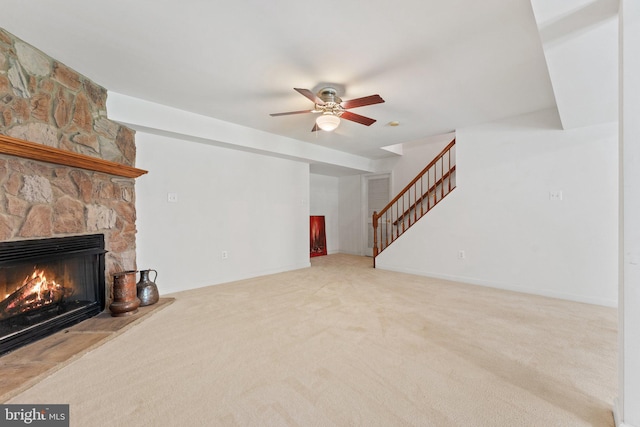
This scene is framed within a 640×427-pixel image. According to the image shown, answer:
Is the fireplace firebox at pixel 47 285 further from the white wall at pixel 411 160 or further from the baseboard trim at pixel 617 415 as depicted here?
the white wall at pixel 411 160

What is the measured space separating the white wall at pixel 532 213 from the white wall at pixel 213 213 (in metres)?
2.67

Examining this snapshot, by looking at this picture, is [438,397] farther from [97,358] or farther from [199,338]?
[97,358]

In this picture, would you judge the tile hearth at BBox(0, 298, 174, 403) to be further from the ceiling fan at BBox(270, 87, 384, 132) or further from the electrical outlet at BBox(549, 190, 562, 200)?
the electrical outlet at BBox(549, 190, 562, 200)

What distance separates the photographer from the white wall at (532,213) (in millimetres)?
3119

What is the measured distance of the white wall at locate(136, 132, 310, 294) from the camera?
11.5 feet

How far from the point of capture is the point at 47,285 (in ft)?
7.80

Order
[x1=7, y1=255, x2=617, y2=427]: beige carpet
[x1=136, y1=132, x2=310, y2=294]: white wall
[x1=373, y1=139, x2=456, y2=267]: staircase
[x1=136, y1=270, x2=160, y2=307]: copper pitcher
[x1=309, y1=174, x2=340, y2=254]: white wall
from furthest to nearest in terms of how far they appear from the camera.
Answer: [x1=309, y1=174, x2=340, y2=254]: white wall → [x1=373, y1=139, x2=456, y2=267]: staircase → [x1=136, y1=132, x2=310, y2=294]: white wall → [x1=136, y1=270, x2=160, y2=307]: copper pitcher → [x1=7, y1=255, x2=617, y2=427]: beige carpet

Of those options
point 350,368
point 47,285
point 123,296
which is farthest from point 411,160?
point 47,285

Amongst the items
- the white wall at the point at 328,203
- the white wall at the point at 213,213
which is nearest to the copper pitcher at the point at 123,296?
the white wall at the point at 213,213

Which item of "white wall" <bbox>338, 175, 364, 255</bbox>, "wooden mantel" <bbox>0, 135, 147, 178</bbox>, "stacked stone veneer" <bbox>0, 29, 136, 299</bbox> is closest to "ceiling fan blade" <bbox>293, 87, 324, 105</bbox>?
"wooden mantel" <bbox>0, 135, 147, 178</bbox>

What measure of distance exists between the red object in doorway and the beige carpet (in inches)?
137

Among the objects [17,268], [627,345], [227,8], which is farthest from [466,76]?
[17,268]

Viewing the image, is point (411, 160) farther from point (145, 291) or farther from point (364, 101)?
point (145, 291)

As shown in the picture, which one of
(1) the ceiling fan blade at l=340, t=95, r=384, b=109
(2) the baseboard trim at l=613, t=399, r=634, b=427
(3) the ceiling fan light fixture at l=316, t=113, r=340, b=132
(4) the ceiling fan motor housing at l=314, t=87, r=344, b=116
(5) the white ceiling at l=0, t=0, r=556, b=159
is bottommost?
(2) the baseboard trim at l=613, t=399, r=634, b=427
